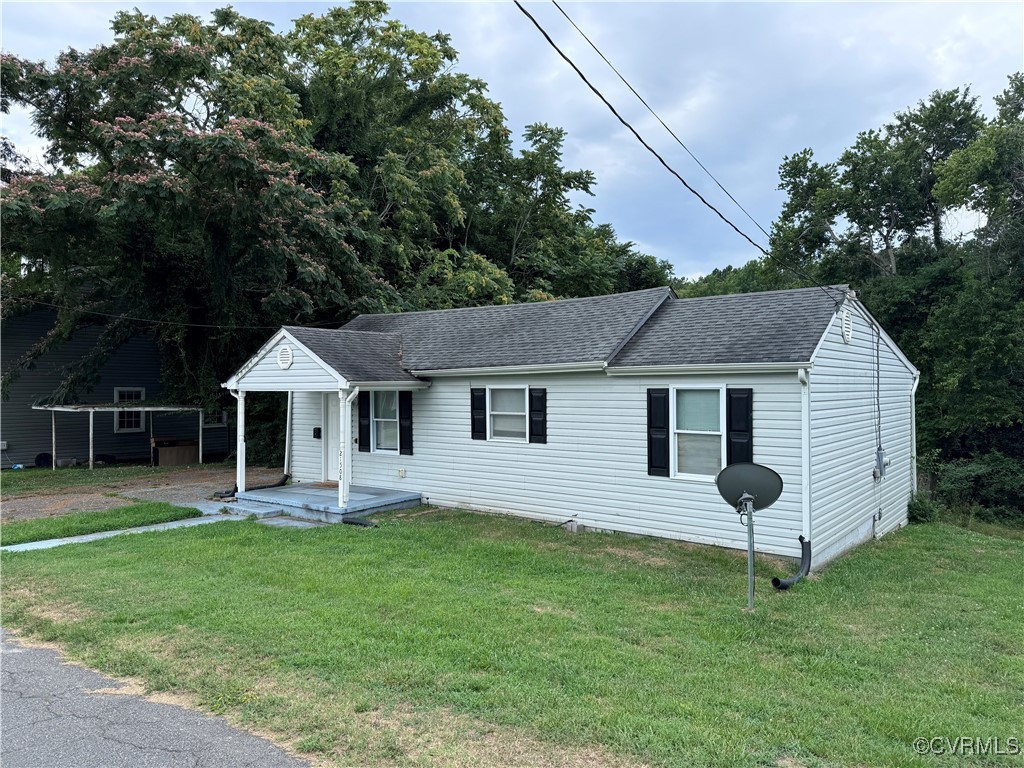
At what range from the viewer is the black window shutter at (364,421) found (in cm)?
1306

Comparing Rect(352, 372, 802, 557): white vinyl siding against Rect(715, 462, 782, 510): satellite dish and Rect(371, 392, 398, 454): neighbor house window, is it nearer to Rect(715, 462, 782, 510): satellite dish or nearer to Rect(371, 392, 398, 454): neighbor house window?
Rect(371, 392, 398, 454): neighbor house window

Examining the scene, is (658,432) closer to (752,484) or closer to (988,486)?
(752,484)

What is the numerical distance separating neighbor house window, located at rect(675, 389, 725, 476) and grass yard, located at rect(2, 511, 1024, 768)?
1139 millimetres

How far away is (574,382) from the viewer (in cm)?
1057

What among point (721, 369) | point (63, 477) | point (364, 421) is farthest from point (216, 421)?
point (721, 369)

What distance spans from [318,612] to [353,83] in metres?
20.8

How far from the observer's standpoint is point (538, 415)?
10992 mm

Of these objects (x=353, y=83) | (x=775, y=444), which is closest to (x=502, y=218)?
(x=353, y=83)

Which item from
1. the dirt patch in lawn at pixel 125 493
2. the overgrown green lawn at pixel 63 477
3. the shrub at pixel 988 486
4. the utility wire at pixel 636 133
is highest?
the utility wire at pixel 636 133

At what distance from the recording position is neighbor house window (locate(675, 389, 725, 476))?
9070 millimetres

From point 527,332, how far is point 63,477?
41.6ft

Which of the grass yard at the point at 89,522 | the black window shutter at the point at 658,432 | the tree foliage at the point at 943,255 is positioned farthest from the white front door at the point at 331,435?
the tree foliage at the point at 943,255

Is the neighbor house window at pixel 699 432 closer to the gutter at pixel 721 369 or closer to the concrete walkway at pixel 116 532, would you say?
the gutter at pixel 721 369

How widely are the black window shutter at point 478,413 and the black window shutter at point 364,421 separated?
2.48m
